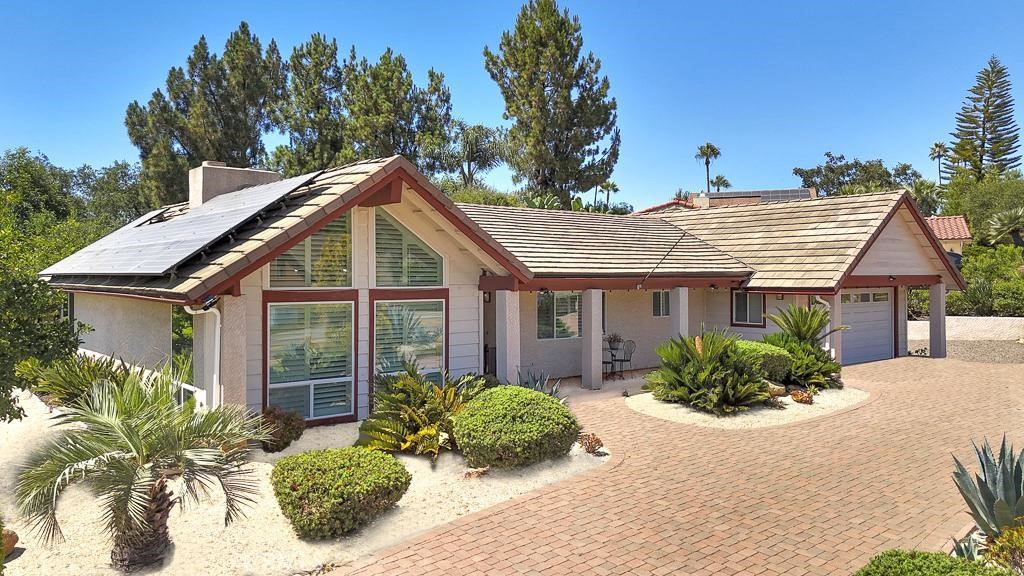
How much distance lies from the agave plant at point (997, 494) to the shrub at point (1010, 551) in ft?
0.81

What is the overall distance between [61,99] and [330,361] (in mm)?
26062

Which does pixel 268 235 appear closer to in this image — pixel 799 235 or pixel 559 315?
pixel 559 315

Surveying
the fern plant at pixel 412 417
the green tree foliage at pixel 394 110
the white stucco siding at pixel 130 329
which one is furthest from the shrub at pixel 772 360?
the green tree foliage at pixel 394 110

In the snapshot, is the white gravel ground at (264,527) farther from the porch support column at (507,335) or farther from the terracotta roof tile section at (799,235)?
the terracotta roof tile section at (799,235)

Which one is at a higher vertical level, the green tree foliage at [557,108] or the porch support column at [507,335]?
the green tree foliage at [557,108]

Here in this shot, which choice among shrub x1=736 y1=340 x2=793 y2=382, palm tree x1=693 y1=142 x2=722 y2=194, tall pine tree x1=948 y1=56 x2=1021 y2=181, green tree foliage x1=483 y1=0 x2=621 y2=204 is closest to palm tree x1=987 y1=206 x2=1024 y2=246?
tall pine tree x1=948 y1=56 x2=1021 y2=181

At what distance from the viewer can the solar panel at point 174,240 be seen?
374 inches

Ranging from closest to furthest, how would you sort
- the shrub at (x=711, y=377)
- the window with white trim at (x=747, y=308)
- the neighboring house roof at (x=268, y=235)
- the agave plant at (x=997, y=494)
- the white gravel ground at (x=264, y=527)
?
the agave plant at (x=997, y=494), the white gravel ground at (x=264, y=527), the neighboring house roof at (x=268, y=235), the shrub at (x=711, y=377), the window with white trim at (x=747, y=308)

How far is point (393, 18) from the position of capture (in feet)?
76.0

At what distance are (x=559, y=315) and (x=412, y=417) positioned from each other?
7679mm

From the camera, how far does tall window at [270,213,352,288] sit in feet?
33.9

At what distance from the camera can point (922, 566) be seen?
182 inches

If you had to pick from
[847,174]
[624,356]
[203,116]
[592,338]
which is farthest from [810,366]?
[847,174]

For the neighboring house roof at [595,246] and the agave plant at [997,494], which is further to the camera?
the neighboring house roof at [595,246]
